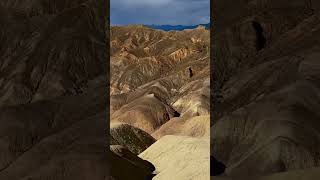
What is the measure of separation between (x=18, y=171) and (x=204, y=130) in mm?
23311

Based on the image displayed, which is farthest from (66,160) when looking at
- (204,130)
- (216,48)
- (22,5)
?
(22,5)

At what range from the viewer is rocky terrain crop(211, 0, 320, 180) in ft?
75.6

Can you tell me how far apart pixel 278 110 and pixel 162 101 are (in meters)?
46.7

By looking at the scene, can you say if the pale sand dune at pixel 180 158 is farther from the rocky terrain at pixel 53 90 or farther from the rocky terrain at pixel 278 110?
the rocky terrain at pixel 53 90

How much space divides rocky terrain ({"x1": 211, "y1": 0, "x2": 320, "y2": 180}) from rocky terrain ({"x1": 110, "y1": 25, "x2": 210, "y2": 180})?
1696mm

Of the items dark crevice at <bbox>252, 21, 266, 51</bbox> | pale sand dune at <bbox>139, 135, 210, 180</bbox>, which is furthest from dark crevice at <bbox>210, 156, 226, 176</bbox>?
dark crevice at <bbox>252, 21, 266, 51</bbox>

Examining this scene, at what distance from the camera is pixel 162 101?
238 ft

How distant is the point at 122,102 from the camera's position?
78062 millimetres

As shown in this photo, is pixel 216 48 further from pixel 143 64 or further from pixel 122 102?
pixel 143 64

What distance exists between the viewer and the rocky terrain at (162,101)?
30.6 metres

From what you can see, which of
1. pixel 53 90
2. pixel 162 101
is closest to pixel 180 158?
pixel 53 90

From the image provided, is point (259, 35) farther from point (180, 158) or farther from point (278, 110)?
point (278, 110)

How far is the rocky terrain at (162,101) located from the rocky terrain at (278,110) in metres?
1.70

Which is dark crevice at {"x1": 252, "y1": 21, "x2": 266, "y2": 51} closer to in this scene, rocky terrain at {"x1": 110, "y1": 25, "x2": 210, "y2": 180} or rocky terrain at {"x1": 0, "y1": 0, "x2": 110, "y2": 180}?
rocky terrain at {"x1": 110, "y1": 25, "x2": 210, "y2": 180}
